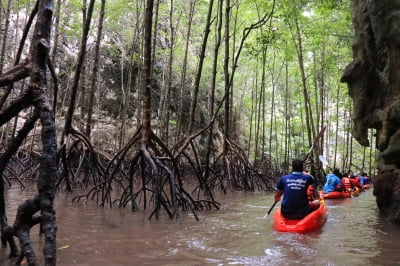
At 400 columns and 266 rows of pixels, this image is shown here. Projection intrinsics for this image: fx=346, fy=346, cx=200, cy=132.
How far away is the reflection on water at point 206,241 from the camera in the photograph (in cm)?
343

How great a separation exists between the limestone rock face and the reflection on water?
0.78m

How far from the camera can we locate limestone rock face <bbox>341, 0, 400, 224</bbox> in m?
6.34

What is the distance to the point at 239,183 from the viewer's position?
10242 millimetres

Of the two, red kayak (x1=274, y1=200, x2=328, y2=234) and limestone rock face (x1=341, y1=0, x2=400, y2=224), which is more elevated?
limestone rock face (x1=341, y1=0, x2=400, y2=224)

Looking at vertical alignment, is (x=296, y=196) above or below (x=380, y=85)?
below

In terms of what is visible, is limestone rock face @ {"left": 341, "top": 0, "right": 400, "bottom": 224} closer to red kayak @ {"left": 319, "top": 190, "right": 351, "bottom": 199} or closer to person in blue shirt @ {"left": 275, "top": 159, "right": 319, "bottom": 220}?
person in blue shirt @ {"left": 275, "top": 159, "right": 319, "bottom": 220}

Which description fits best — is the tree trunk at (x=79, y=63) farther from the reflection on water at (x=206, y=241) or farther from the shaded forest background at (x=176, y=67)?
the shaded forest background at (x=176, y=67)

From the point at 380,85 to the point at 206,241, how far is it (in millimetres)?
6175

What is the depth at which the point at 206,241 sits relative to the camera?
13.7 ft

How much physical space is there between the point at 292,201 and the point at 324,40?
1074cm

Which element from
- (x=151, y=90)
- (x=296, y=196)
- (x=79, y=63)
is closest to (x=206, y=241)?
(x=296, y=196)

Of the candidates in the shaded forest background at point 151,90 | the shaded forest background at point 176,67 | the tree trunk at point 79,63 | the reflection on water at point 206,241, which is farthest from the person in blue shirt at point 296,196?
the shaded forest background at point 176,67

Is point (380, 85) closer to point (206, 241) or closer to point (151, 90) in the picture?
point (206, 241)

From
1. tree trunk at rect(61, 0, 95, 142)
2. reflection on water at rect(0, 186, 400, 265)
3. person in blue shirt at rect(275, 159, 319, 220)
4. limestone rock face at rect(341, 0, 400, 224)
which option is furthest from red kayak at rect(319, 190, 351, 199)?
tree trunk at rect(61, 0, 95, 142)
